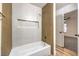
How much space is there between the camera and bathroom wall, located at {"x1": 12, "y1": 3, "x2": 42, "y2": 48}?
1.31 metres

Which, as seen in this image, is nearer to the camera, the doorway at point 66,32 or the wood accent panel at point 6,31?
the wood accent panel at point 6,31

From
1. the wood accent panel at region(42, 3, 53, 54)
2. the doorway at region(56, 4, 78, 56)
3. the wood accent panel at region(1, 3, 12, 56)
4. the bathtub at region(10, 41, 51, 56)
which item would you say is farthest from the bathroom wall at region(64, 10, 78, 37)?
the wood accent panel at region(1, 3, 12, 56)

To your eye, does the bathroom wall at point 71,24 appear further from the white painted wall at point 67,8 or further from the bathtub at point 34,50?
the bathtub at point 34,50

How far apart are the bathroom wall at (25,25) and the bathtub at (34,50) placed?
6 cm

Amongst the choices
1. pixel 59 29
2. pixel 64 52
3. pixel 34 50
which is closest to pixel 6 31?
pixel 34 50

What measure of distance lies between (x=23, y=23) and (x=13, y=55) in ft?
1.45

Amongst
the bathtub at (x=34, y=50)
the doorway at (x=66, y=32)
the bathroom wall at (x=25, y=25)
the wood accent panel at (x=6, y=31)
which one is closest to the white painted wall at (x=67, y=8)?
the doorway at (x=66, y=32)

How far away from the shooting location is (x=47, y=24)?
143cm

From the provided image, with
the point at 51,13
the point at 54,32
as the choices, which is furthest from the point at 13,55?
the point at 51,13

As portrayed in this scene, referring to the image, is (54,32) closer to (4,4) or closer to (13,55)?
(13,55)

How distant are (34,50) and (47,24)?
1.30ft

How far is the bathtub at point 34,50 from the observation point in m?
1.36

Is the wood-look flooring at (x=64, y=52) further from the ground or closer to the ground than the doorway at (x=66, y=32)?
closer to the ground

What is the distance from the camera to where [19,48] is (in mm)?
1342
